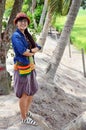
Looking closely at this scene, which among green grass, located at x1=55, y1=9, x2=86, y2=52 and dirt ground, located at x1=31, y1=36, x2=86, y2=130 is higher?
dirt ground, located at x1=31, y1=36, x2=86, y2=130

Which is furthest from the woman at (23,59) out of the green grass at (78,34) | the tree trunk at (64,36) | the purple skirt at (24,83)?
the green grass at (78,34)

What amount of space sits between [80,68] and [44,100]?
8339 mm

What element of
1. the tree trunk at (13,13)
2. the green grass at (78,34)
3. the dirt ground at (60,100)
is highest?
the tree trunk at (13,13)

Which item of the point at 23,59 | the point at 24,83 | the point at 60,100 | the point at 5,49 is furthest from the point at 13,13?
the point at 24,83

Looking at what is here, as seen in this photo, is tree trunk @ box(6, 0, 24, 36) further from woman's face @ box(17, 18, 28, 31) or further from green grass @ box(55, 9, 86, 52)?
green grass @ box(55, 9, 86, 52)

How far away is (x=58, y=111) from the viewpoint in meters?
9.65

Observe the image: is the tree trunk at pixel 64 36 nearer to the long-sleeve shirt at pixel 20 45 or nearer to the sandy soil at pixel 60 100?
the sandy soil at pixel 60 100

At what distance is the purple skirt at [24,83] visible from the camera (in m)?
6.80

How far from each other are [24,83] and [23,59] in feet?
1.32

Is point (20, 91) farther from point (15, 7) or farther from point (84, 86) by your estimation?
point (84, 86)

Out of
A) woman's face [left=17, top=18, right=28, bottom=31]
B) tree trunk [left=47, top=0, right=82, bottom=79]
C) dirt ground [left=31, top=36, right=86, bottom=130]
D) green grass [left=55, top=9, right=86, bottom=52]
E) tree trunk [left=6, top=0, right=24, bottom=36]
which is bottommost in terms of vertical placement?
green grass [left=55, top=9, right=86, bottom=52]

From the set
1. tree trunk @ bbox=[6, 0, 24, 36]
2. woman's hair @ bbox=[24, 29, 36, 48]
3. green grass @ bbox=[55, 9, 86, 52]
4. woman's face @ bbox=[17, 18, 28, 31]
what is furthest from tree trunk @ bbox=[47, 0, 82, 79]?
green grass @ bbox=[55, 9, 86, 52]

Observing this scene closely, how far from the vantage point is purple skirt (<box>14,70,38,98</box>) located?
6.80 meters

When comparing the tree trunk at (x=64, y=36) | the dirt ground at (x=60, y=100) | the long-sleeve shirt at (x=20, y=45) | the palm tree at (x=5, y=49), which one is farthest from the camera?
the tree trunk at (x=64, y=36)
